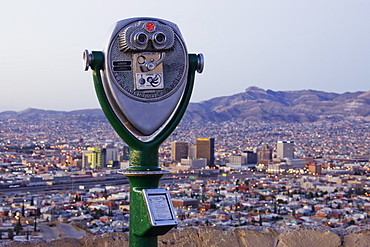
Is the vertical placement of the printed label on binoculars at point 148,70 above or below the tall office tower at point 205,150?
above

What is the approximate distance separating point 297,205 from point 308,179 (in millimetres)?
16776

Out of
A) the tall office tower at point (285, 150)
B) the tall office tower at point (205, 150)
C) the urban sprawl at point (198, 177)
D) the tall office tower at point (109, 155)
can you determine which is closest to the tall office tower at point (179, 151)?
the urban sprawl at point (198, 177)

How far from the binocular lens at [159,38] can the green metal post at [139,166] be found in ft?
0.77

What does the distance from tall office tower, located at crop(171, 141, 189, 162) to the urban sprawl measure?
0.34 feet

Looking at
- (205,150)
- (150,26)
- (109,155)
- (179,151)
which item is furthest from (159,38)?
(179,151)

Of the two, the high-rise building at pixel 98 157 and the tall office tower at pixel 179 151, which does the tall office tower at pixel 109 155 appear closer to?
the high-rise building at pixel 98 157

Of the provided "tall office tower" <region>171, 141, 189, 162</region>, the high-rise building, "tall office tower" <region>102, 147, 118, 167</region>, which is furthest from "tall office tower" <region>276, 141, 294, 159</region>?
the high-rise building

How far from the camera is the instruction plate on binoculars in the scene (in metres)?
2.64

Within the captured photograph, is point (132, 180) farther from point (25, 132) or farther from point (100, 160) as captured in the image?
point (25, 132)

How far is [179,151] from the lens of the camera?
6925 centimetres

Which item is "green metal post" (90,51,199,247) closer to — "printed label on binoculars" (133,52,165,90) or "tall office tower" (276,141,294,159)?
"printed label on binoculars" (133,52,165,90)

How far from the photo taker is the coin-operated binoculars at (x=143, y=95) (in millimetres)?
2705

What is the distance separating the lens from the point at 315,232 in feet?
11.6

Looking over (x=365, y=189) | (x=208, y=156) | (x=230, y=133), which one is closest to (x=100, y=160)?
(x=208, y=156)
